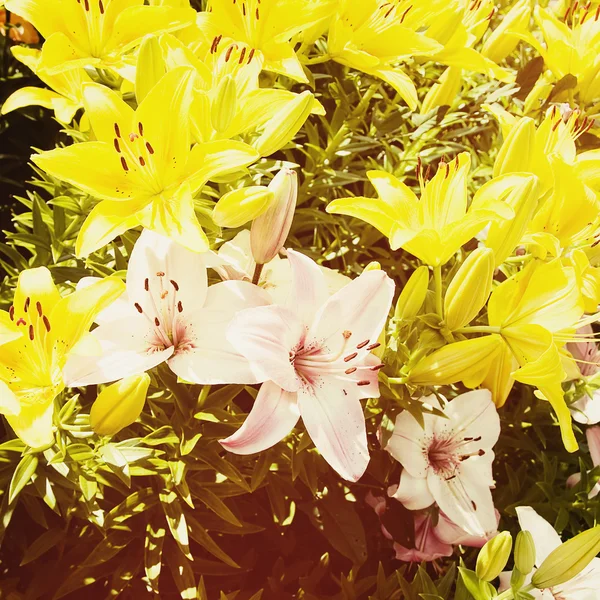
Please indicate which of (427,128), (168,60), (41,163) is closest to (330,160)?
(427,128)

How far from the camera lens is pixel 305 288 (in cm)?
60

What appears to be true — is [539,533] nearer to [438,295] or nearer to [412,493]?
[412,493]

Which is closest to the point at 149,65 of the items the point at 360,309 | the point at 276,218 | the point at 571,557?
the point at 276,218

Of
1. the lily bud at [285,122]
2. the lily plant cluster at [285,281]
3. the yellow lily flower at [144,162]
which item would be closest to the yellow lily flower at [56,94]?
the lily plant cluster at [285,281]

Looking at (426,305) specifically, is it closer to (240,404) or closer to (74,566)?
(240,404)

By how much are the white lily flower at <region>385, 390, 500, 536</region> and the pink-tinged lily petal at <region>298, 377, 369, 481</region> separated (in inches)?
4.6

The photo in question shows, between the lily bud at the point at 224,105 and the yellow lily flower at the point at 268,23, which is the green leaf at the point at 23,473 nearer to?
the lily bud at the point at 224,105

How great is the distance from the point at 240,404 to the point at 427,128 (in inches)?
17.3

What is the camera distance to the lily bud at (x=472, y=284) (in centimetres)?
59

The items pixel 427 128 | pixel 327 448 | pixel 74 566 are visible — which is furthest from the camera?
pixel 427 128

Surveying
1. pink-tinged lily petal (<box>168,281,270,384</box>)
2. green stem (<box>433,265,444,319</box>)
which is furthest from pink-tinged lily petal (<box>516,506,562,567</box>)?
pink-tinged lily petal (<box>168,281,270,384</box>)

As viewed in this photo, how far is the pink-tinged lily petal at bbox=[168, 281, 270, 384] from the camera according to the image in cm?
58

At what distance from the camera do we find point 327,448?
57 cm

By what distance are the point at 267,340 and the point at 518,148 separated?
1.10ft
